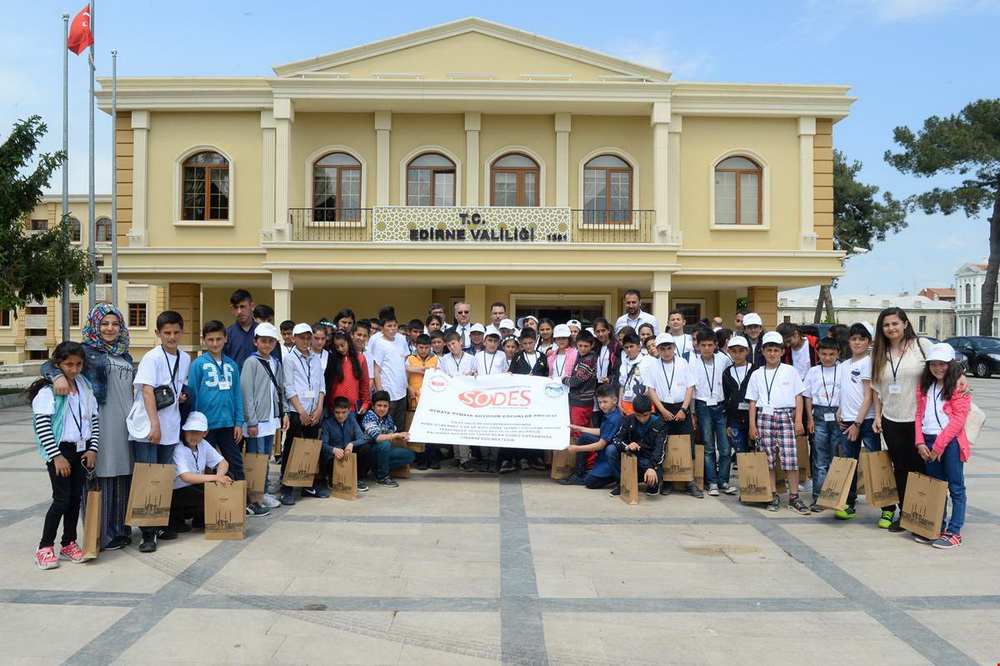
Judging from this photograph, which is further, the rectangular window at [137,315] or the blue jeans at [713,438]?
the rectangular window at [137,315]

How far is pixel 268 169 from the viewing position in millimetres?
18125

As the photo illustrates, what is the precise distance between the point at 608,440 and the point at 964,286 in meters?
104

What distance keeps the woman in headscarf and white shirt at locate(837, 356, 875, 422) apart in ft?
19.7

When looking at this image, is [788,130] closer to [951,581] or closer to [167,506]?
[951,581]

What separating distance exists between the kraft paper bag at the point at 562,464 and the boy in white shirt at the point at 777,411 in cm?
203

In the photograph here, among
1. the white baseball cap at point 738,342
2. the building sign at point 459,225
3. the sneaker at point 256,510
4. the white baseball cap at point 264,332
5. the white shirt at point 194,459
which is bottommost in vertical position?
the sneaker at point 256,510

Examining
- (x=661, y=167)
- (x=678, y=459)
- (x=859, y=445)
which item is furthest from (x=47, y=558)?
(x=661, y=167)

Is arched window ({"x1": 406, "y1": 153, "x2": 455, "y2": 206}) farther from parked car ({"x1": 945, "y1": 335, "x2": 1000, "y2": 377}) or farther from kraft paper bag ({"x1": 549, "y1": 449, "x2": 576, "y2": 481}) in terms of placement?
parked car ({"x1": 945, "y1": 335, "x2": 1000, "y2": 377})

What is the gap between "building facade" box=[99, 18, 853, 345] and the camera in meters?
17.9

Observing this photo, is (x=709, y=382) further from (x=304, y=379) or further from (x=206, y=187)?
(x=206, y=187)

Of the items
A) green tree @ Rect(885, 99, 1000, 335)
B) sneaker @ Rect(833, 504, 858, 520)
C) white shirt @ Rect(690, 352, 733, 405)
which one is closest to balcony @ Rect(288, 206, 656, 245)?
white shirt @ Rect(690, 352, 733, 405)

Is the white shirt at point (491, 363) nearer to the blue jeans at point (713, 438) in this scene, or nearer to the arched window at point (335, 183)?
the blue jeans at point (713, 438)

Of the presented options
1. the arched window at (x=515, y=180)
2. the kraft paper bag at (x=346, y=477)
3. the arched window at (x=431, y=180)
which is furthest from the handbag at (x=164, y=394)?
the arched window at (x=515, y=180)

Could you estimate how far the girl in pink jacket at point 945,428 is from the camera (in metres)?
5.89
